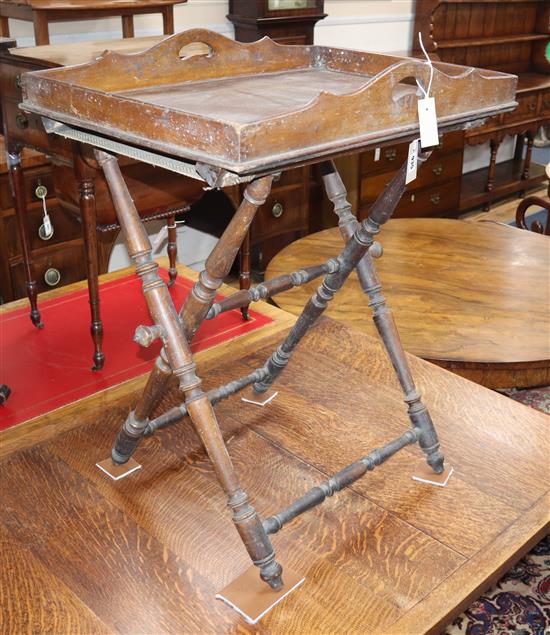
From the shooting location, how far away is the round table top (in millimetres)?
2262

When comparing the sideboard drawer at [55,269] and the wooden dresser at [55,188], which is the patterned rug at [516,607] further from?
the sideboard drawer at [55,269]

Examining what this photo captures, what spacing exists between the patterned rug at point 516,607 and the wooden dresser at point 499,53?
3.42 meters

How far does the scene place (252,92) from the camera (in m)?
1.36

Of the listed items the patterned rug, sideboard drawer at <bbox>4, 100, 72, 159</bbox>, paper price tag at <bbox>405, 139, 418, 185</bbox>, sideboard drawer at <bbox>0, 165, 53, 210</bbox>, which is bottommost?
the patterned rug

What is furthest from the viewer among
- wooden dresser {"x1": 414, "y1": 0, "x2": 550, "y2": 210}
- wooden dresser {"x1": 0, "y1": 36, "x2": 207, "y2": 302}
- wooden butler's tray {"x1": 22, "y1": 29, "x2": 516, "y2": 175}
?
wooden dresser {"x1": 414, "y1": 0, "x2": 550, "y2": 210}

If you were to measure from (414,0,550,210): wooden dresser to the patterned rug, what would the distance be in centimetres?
342

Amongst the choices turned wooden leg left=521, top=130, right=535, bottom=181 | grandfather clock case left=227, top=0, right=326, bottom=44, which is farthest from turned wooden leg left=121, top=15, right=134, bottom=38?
turned wooden leg left=521, top=130, right=535, bottom=181

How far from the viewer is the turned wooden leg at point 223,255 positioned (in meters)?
1.12

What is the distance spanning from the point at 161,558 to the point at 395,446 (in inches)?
19.7

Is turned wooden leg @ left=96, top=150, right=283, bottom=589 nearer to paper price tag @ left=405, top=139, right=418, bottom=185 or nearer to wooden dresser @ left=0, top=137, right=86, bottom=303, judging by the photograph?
paper price tag @ left=405, top=139, right=418, bottom=185

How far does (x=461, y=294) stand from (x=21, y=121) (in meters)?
1.56

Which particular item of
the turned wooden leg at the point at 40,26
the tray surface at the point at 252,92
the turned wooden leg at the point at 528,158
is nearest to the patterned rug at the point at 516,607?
the tray surface at the point at 252,92

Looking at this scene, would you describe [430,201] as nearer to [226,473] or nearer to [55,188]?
[55,188]

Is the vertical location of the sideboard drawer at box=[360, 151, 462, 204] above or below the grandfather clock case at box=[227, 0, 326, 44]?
below
